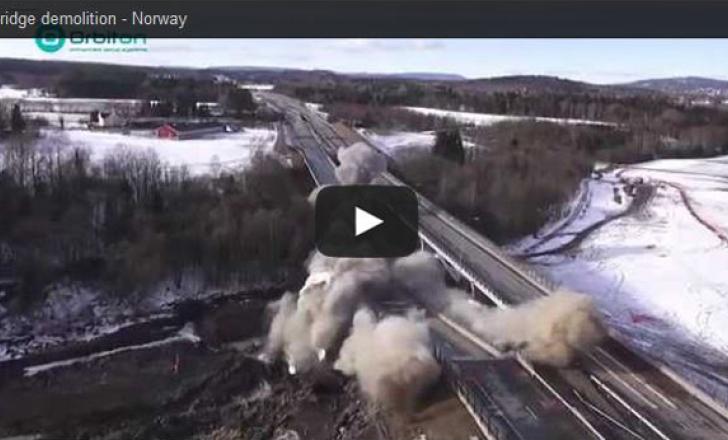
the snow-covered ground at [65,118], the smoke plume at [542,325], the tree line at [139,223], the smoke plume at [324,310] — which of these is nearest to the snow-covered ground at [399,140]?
the tree line at [139,223]

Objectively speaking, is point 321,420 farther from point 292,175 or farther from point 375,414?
point 292,175

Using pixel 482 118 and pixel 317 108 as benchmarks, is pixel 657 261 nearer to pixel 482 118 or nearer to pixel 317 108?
pixel 482 118

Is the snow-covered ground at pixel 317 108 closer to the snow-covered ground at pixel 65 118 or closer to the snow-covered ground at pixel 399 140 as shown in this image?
the snow-covered ground at pixel 399 140

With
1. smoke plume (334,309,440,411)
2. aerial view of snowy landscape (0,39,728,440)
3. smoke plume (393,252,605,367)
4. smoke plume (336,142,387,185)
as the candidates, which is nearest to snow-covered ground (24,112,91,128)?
aerial view of snowy landscape (0,39,728,440)

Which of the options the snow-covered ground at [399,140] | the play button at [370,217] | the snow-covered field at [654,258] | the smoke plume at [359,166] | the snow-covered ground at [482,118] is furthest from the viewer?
the snow-covered ground at [482,118]

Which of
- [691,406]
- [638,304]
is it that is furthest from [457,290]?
[691,406]
